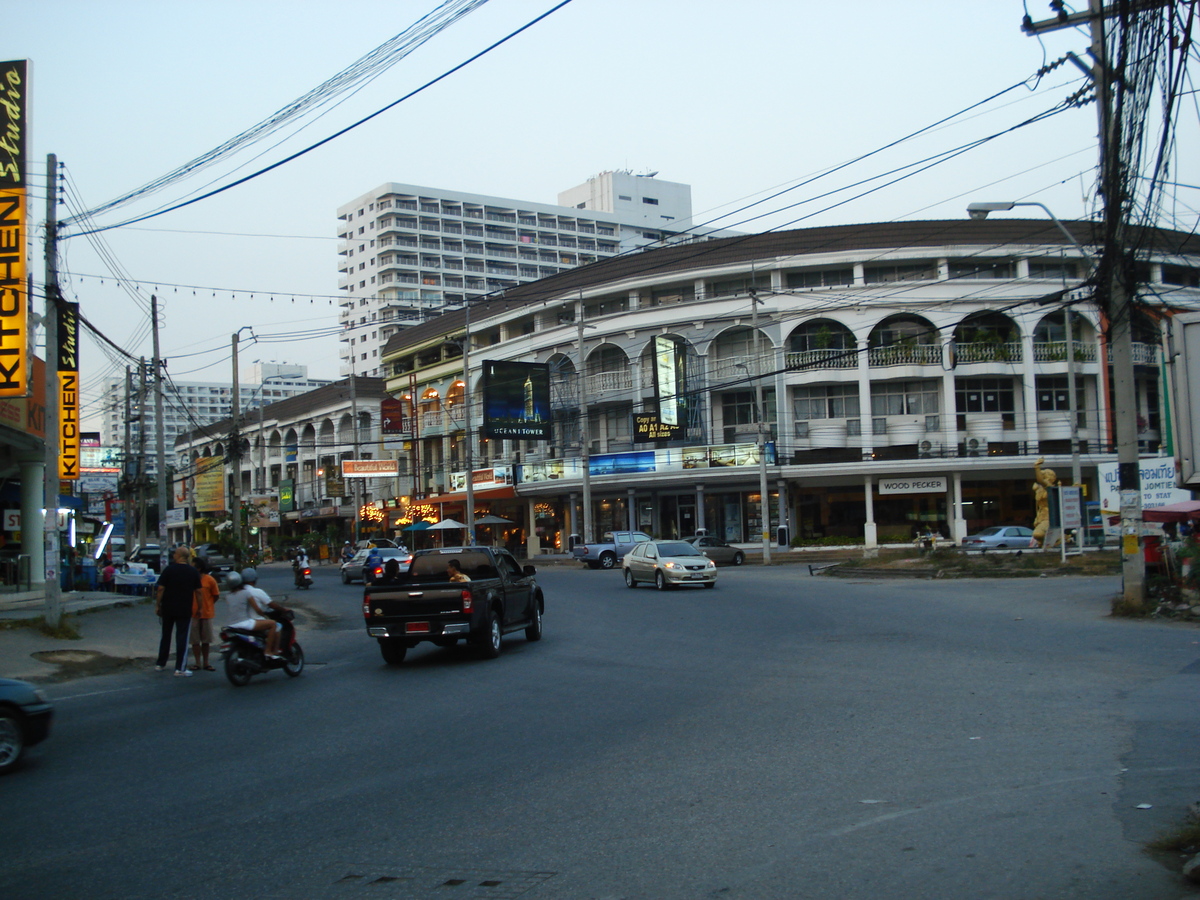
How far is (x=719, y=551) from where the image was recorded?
4484 centimetres

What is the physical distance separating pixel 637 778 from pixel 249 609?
8391mm

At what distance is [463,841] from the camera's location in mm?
6234

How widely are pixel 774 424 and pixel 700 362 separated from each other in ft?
16.9

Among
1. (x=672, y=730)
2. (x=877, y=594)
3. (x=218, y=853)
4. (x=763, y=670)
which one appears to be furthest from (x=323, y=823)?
(x=877, y=594)

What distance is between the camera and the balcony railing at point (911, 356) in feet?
170

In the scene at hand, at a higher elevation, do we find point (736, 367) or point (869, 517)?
point (736, 367)

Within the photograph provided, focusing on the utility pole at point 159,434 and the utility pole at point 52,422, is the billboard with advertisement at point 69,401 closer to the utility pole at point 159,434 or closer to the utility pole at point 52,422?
the utility pole at point 159,434

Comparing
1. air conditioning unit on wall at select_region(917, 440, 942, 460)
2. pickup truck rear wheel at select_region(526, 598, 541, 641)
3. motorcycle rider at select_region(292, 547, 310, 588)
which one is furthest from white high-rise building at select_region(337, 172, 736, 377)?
pickup truck rear wheel at select_region(526, 598, 541, 641)

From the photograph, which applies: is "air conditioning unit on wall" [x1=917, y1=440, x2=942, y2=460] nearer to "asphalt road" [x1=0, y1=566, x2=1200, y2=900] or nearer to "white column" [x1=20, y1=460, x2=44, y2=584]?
"asphalt road" [x1=0, y1=566, x2=1200, y2=900]

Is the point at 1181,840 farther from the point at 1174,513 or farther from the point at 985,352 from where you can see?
the point at 985,352

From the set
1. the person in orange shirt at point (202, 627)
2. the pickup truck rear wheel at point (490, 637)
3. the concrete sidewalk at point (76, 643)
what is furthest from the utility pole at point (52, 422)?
the pickup truck rear wheel at point (490, 637)

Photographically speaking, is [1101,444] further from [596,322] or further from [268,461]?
Answer: [268,461]

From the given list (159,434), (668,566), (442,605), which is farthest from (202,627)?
(159,434)

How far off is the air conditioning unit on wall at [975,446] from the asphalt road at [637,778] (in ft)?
124
